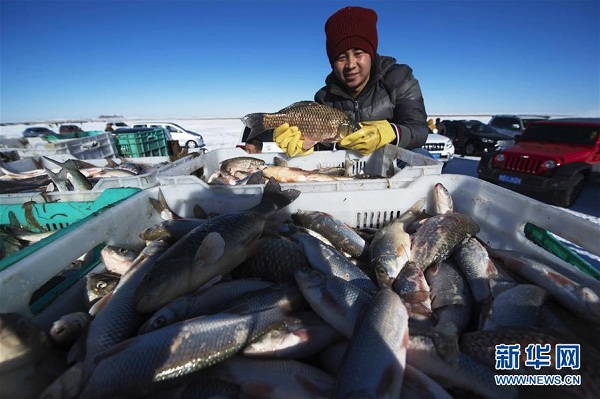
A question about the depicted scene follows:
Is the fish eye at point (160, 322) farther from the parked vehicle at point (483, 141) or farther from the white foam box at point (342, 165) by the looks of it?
the parked vehicle at point (483, 141)

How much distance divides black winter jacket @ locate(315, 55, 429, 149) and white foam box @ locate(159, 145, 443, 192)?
40 centimetres

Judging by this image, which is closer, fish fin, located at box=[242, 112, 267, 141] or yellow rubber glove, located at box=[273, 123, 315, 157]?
yellow rubber glove, located at box=[273, 123, 315, 157]

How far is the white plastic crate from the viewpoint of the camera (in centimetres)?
136

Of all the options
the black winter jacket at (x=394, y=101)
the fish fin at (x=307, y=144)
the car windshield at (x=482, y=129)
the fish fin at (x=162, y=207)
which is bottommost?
the car windshield at (x=482, y=129)

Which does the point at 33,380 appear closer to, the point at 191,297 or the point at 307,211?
the point at 191,297

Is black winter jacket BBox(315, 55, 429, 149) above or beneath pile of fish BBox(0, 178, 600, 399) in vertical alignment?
above

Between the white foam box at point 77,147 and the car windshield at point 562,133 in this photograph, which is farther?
the car windshield at point 562,133

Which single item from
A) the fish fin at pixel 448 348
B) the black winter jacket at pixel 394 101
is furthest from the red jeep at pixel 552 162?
the fish fin at pixel 448 348

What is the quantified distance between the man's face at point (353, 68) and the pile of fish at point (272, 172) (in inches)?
41.9

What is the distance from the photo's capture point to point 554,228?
5.64ft

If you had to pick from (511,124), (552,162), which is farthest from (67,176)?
(511,124)

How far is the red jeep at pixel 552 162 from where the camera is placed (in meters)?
6.73

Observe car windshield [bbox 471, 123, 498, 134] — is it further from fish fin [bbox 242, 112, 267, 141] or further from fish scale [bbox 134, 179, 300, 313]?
fish scale [bbox 134, 179, 300, 313]

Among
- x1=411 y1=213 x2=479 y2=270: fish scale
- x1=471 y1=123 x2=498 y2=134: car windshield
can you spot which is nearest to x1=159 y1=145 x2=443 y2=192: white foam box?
x1=411 y1=213 x2=479 y2=270: fish scale
